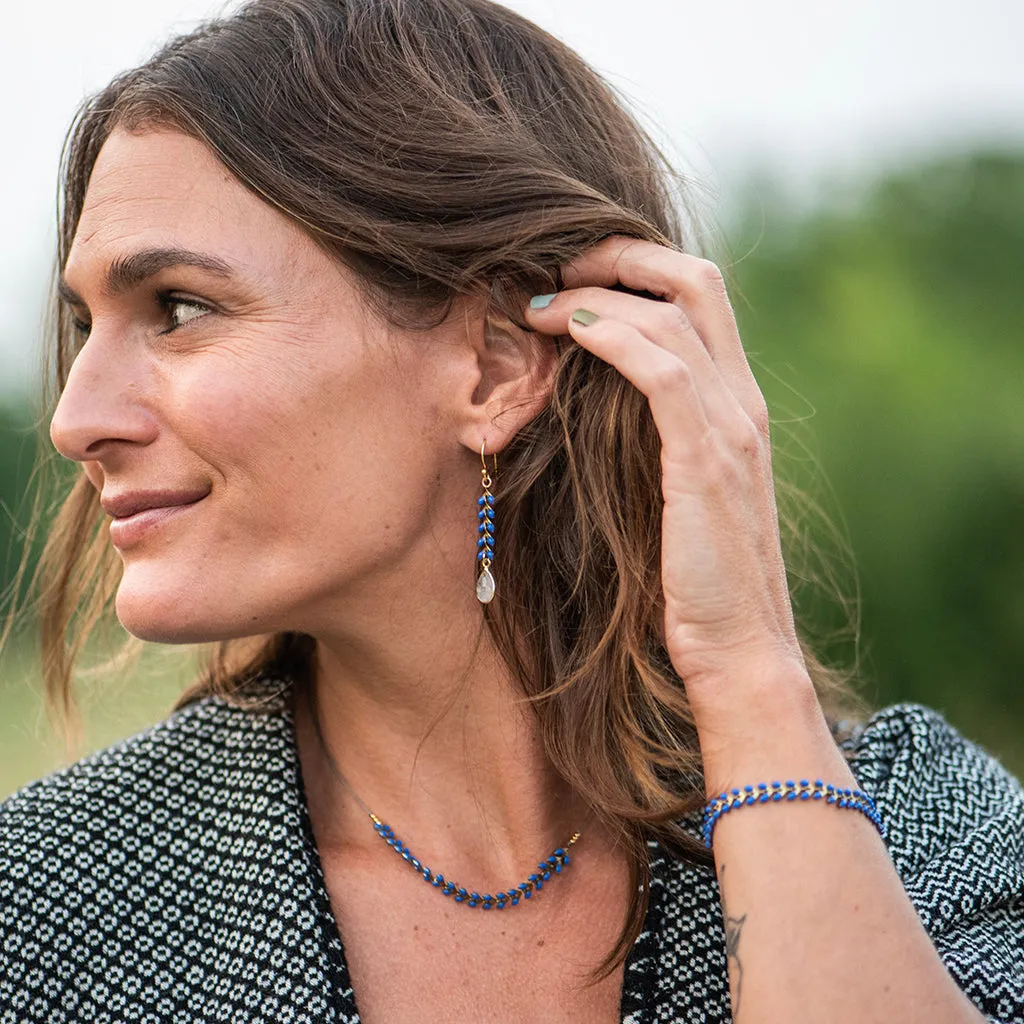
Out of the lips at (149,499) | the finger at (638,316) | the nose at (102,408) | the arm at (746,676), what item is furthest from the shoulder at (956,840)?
the nose at (102,408)

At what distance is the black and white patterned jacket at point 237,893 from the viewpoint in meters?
2.45

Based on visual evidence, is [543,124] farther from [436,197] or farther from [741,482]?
[741,482]

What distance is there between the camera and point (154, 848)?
2.68 meters

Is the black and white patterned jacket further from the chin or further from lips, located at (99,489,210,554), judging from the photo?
lips, located at (99,489,210,554)

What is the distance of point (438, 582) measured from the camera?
106 inches

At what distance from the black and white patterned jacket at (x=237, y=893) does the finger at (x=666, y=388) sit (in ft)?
2.73

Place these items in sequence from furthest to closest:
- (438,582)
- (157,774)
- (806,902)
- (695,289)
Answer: (157,774), (438,582), (695,289), (806,902)

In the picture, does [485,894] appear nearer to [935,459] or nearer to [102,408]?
[102,408]

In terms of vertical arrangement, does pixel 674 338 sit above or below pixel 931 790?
above

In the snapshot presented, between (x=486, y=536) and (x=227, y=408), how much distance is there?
0.58m

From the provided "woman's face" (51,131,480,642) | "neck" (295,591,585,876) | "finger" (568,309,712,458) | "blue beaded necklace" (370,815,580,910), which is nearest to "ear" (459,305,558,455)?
"woman's face" (51,131,480,642)

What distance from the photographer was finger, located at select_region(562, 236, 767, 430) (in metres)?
2.59

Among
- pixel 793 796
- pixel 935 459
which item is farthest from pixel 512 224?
pixel 935 459

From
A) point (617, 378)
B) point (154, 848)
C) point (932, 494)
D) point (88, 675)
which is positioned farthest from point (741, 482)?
point (932, 494)
